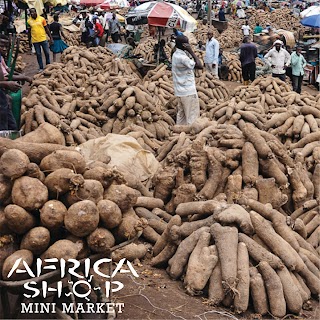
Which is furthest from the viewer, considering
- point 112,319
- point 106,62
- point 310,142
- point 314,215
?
point 106,62

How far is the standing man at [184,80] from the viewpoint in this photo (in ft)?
29.1

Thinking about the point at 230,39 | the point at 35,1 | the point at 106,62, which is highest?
the point at 35,1

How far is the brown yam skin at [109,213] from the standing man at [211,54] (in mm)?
11163

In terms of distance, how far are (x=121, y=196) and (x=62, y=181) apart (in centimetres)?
46

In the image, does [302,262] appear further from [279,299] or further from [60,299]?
[60,299]

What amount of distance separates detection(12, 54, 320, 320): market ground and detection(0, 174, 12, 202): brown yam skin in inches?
38.0

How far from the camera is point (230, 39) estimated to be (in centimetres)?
2652

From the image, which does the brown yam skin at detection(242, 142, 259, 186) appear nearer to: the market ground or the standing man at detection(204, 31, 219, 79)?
the market ground

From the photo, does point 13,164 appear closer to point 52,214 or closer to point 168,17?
point 52,214

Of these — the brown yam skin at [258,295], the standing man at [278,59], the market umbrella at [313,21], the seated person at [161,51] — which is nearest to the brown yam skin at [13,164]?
the brown yam skin at [258,295]

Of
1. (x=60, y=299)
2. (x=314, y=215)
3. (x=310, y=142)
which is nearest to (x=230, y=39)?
(x=310, y=142)

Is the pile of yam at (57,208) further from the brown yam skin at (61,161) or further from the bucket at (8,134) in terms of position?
the bucket at (8,134)

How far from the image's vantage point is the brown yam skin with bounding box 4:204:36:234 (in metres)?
3.28

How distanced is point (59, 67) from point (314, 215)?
25.5ft
